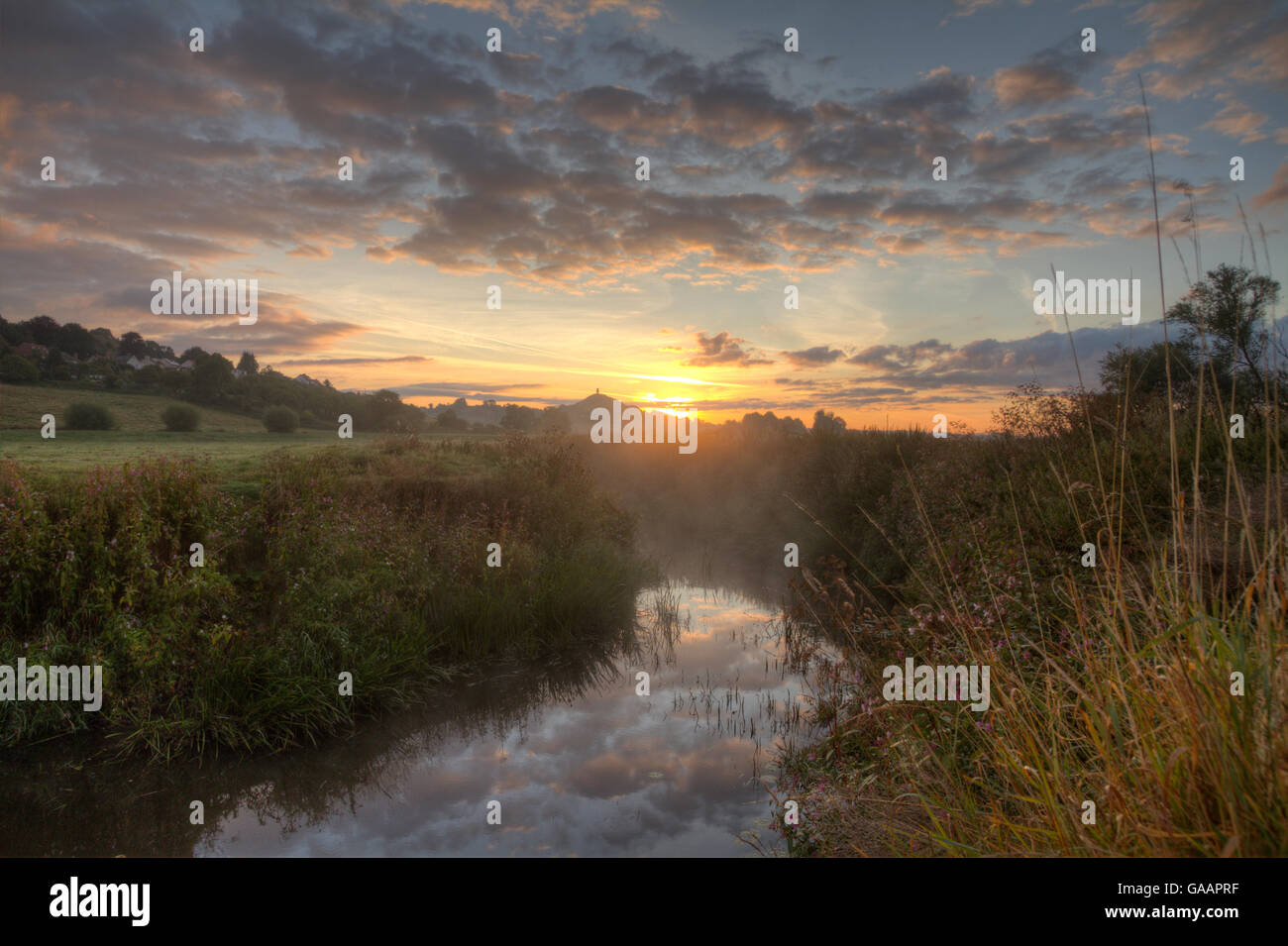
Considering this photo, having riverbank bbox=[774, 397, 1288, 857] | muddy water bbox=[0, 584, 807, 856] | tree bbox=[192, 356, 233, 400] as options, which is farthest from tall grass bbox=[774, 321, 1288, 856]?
tree bbox=[192, 356, 233, 400]

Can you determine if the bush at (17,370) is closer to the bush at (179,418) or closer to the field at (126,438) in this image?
the field at (126,438)

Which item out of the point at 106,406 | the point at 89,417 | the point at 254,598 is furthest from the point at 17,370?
the point at 254,598

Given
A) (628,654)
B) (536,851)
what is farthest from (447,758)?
(628,654)

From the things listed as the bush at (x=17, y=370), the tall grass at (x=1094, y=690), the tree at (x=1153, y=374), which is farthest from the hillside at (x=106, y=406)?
the tree at (x=1153, y=374)

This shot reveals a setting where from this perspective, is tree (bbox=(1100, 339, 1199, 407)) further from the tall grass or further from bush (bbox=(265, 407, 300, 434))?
bush (bbox=(265, 407, 300, 434))

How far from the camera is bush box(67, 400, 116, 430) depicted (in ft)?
58.4

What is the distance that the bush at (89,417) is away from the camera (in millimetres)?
17797

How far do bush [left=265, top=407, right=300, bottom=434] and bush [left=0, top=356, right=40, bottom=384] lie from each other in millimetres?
6699

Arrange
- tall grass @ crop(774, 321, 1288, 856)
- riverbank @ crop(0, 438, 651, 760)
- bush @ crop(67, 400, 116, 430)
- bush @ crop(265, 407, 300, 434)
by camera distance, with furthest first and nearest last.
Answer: bush @ crop(265, 407, 300, 434) < bush @ crop(67, 400, 116, 430) < riverbank @ crop(0, 438, 651, 760) < tall grass @ crop(774, 321, 1288, 856)

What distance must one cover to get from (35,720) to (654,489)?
24835 millimetres
